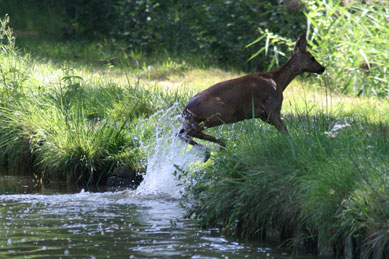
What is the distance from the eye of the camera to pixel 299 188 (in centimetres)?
545

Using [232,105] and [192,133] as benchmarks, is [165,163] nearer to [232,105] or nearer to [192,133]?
[192,133]

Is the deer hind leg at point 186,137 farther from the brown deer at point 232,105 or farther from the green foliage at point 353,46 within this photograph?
the green foliage at point 353,46

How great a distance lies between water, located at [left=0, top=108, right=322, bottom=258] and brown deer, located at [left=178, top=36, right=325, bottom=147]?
1.02 ft

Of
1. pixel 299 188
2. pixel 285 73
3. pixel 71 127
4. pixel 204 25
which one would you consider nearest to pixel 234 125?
pixel 285 73

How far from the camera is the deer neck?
301 inches

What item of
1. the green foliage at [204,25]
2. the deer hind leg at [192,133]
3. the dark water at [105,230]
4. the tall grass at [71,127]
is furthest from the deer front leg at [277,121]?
the green foliage at [204,25]

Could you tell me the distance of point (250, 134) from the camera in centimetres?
662

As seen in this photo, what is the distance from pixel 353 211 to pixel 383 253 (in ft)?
1.21

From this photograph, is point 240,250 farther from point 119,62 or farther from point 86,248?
point 119,62

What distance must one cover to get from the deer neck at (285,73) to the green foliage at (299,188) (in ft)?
3.54

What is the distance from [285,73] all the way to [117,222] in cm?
279

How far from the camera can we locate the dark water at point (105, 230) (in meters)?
5.16

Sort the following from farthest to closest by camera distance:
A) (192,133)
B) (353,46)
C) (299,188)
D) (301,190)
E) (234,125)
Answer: (353,46) → (234,125) → (192,133) → (299,188) → (301,190)

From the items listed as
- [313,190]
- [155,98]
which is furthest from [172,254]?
[155,98]
